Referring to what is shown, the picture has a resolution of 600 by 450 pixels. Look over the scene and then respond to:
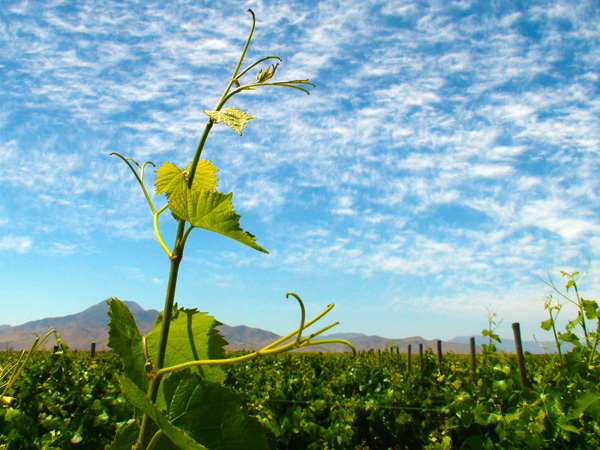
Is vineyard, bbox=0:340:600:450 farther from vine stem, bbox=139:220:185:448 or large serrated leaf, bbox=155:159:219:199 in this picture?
large serrated leaf, bbox=155:159:219:199

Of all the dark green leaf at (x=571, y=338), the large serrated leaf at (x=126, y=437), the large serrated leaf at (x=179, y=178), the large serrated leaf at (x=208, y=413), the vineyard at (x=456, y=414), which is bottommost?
the vineyard at (x=456, y=414)

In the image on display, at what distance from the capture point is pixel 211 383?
810 mm

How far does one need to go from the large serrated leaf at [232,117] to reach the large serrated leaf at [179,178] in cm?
21

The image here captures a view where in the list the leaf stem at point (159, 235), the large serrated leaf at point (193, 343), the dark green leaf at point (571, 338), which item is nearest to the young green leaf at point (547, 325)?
the dark green leaf at point (571, 338)

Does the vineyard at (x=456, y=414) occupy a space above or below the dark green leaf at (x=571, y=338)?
below

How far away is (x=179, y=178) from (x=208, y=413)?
54 centimetres

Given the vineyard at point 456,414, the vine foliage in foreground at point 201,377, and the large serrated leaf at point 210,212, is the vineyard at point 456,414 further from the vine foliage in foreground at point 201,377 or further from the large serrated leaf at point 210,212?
the large serrated leaf at point 210,212

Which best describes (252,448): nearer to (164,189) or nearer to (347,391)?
(164,189)

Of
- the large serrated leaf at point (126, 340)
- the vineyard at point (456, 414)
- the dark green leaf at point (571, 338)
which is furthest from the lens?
the dark green leaf at point (571, 338)

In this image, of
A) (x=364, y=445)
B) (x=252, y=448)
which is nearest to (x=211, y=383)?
(x=252, y=448)

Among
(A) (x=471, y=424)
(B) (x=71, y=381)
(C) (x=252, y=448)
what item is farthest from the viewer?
(B) (x=71, y=381)

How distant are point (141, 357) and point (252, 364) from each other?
15.2 meters

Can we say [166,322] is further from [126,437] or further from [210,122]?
[210,122]

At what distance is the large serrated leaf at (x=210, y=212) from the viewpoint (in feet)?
2.61
